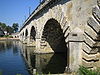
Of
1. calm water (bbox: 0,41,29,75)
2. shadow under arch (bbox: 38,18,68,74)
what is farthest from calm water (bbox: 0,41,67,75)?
shadow under arch (bbox: 38,18,68,74)

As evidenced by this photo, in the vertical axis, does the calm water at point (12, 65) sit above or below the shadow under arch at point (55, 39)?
below

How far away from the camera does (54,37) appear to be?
1152 inches

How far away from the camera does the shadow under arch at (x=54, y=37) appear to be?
27.5 meters

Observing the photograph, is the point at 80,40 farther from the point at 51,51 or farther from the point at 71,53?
the point at 51,51

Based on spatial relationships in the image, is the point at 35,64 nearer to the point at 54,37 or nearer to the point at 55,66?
the point at 55,66

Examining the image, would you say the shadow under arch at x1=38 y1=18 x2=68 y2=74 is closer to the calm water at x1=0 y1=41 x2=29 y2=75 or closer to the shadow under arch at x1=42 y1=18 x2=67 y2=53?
the shadow under arch at x1=42 y1=18 x2=67 y2=53

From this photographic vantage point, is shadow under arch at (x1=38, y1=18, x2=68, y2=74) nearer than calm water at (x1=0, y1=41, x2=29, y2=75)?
No

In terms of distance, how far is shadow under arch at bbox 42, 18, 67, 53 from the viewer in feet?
90.2

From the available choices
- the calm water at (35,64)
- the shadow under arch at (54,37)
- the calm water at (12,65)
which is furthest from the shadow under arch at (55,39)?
the calm water at (12,65)

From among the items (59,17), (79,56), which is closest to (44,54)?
(59,17)

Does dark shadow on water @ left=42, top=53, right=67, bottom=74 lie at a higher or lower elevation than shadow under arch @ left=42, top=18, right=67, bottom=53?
lower

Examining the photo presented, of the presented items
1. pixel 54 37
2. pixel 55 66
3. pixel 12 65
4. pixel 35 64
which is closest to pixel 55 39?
pixel 54 37

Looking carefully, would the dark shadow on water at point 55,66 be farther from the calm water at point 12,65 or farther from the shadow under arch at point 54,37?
the calm water at point 12,65

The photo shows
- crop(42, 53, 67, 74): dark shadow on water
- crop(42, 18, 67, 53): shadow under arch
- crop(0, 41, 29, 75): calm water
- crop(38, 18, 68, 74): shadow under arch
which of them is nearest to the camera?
crop(0, 41, 29, 75): calm water
